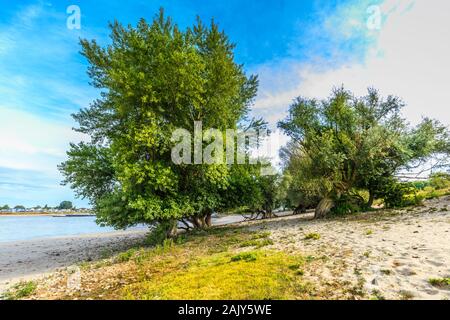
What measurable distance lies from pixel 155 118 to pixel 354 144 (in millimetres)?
16697

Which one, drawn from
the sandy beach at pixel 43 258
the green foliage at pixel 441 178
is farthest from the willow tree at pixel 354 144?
the sandy beach at pixel 43 258

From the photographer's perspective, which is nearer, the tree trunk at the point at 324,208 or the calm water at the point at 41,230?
the tree trunk at the point at 324,208

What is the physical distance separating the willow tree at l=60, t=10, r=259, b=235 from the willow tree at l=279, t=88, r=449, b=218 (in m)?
7.94

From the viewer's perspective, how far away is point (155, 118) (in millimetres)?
15680

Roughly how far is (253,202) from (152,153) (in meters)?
10.3

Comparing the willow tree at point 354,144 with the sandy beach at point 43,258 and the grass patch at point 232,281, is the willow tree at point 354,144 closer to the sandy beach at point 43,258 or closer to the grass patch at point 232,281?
the grass patch at point 232,281

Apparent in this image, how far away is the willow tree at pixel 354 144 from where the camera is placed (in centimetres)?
1908

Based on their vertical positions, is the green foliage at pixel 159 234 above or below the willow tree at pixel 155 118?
below

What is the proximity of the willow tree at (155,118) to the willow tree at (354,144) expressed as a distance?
26.1 ft

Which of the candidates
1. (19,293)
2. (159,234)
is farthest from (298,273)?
(159,234)
